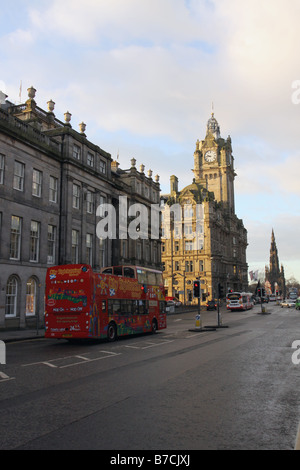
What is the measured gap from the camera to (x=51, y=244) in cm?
3334

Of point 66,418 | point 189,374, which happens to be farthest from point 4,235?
point 66,418

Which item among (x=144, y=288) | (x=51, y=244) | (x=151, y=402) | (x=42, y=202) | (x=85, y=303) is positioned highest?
(x=42, y=202)

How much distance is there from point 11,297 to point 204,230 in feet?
224

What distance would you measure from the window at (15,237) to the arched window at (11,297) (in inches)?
67.7

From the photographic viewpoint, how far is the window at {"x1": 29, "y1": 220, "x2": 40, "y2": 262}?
30.9 metres

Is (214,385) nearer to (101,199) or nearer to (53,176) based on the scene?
(53,176)

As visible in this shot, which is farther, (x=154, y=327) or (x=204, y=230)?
(x=204, y=230)

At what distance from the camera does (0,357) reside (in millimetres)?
15000

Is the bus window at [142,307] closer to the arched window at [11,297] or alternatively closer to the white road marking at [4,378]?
the arched window at [11,297]

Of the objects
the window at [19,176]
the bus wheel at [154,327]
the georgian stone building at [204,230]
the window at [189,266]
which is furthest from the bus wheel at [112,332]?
the window at [189,266]

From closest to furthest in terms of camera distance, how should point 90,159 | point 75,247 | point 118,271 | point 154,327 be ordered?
point 118,271, point 154,327, point 75,247, point 90,159

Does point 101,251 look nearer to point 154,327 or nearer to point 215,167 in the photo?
point 154,327

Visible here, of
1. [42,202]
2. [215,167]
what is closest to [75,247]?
[42,202]
